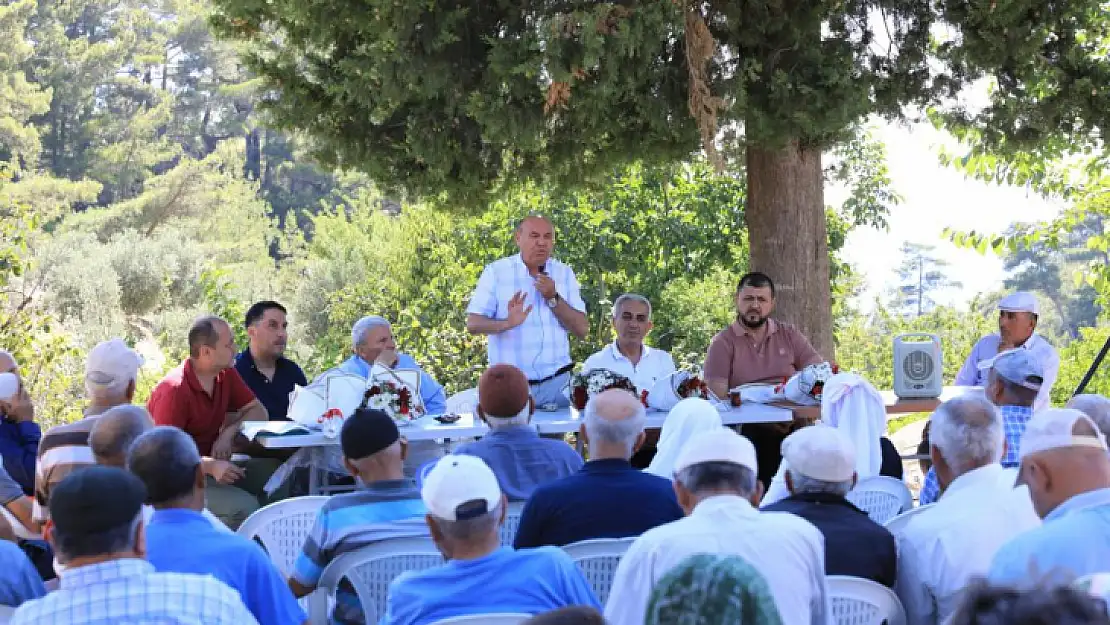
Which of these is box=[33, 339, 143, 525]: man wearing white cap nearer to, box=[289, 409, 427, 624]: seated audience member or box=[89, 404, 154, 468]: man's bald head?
box=[89, 404, 154, 468]: man's bald head

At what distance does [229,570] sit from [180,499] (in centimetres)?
30

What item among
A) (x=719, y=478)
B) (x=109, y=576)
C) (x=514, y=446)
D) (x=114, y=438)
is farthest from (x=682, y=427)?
(x=109, y=576)

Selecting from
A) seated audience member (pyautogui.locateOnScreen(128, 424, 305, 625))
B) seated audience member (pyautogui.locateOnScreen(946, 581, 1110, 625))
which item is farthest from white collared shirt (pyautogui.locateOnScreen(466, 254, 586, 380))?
seated audience member (pyautogui.locateOnScreen(946, 581, 1110, 625))

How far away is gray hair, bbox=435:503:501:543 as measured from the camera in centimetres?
332

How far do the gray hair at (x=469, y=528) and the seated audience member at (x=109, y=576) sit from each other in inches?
23.6

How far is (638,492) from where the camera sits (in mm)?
4164

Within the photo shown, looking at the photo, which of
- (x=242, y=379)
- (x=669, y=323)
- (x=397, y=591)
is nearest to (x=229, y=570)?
(x=397, y=591)

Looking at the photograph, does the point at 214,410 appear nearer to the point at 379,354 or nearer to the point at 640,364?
the point at 379,354

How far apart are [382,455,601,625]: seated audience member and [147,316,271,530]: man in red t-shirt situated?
3336mm

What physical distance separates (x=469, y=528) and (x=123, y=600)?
2.90 feet

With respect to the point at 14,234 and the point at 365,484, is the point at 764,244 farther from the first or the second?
the point at 14,234

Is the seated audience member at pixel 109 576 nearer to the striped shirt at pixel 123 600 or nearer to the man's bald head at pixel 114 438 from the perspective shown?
the striped shirt at pixel 123 600

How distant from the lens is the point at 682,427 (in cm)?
534

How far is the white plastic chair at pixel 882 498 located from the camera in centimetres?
541
